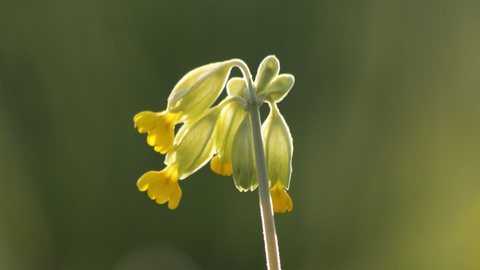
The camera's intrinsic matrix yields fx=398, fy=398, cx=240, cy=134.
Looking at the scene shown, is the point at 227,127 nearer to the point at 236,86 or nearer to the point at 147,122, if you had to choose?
the point at 236,86

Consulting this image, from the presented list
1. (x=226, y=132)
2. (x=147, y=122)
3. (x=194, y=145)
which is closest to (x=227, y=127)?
(x=226, y=132)

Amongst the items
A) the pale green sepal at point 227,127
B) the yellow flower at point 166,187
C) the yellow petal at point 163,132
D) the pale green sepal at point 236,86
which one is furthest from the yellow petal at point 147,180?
the pale green sepal at point 236,86

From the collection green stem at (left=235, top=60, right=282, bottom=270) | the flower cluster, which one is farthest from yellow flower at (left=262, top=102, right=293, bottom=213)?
green stem at (left=235, top=60, right=282, bottom=270)

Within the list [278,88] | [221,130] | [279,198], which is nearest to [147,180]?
[221,130]

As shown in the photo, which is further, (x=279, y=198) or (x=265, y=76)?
(x=279, y=198)

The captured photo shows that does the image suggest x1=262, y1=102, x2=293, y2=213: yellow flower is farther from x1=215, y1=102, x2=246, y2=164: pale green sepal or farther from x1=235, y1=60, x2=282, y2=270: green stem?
x1=235, y1=60, x2=282, y2=270: green stem

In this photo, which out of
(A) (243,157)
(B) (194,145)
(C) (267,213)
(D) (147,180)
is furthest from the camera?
(D) (147,180)

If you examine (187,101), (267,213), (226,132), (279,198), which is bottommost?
(279,198)

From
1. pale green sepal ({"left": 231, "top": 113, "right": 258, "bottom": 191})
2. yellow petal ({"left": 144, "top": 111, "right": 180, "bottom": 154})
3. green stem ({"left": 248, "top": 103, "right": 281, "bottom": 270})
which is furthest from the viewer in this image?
yellow petal ({"left": 144, "top": 111, "right": 180, "bottom": 154})

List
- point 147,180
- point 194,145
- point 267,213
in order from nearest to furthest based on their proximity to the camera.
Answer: point 267,213
point 194,145
point 147,180

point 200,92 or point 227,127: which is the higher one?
point 200,92
